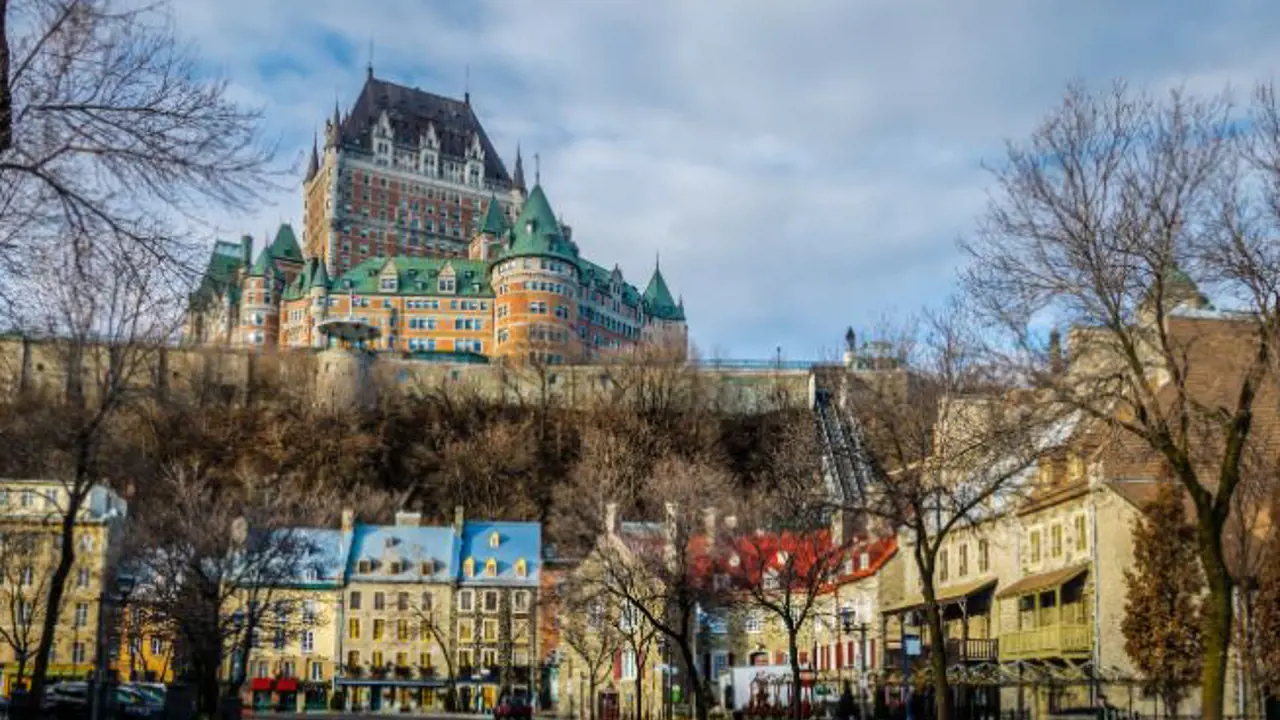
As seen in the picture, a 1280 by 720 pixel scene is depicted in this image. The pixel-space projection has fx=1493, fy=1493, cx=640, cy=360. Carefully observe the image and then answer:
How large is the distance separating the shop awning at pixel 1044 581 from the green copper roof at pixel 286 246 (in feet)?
475

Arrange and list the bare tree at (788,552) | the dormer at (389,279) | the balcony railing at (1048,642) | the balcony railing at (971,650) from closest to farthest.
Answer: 1. the balcony railing at (1048,642)
2. the bare tree at (788,552)
3. the balcony railing at (971,650)
4. the dormer at (389,279)

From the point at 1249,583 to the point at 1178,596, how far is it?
2161mm

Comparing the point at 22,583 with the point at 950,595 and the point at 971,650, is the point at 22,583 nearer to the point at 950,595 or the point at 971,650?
the point at 950,595

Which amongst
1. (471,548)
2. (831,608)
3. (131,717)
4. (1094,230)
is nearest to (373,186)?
(471,548)

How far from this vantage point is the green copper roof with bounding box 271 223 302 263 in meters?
179

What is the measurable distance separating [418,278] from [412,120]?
43512mm

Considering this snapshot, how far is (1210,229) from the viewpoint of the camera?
2030 centimetres

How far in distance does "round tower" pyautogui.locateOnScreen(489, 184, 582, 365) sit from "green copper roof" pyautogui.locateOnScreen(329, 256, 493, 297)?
9.27ft

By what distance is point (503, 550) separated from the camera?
86.6 meters

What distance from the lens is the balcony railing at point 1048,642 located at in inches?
1582

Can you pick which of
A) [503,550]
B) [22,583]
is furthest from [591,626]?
[22,583]

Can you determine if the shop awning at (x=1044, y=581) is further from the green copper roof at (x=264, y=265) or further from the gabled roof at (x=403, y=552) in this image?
the green copper roof at (x=264, y=265)

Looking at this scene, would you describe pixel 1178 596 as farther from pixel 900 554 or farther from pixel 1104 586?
pixel 900 554

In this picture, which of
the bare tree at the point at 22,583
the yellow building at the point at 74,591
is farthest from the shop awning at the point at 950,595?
the yellow building at the point at 74,591
